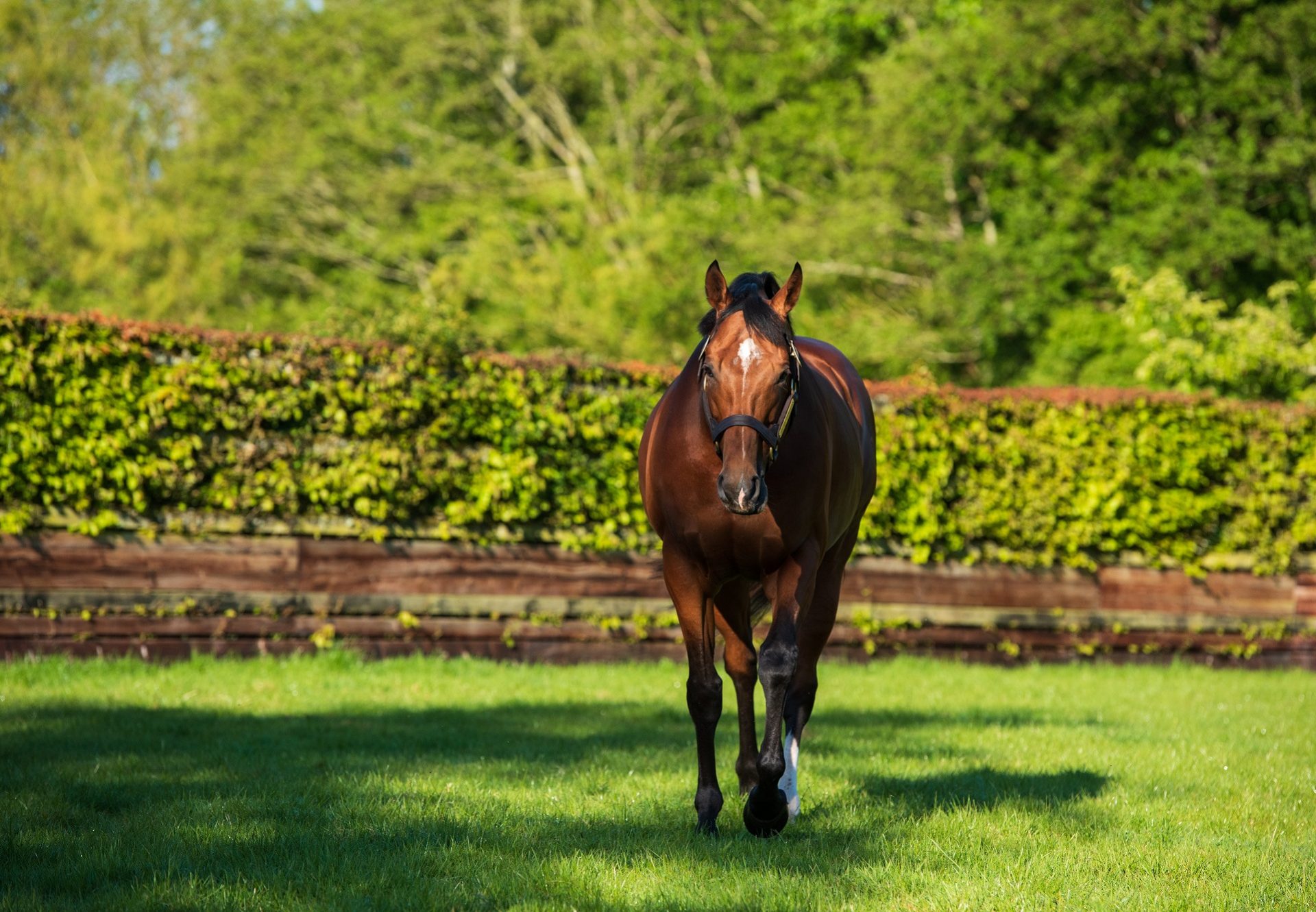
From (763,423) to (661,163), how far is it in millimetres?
30274

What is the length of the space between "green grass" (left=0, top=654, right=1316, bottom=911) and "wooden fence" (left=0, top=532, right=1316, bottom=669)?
1.86 feet

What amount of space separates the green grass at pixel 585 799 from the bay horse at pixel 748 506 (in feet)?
1.35

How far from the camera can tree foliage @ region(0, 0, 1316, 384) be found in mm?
23359

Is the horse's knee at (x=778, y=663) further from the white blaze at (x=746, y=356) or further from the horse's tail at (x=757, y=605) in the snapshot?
the white blaze at (x=746, y=356)

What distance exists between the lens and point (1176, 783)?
6.50 meters

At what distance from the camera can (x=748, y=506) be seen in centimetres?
461

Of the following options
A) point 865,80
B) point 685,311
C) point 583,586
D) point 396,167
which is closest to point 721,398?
point 583,586

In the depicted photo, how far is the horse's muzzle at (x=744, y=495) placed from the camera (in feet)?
15.1

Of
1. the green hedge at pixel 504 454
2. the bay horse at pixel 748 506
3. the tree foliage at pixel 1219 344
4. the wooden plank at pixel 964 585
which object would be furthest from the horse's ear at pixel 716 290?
the tree foliage at pixel 1219 344

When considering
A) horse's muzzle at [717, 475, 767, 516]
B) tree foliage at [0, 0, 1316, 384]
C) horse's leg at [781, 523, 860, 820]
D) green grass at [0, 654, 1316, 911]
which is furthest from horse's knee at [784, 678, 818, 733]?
tree foliage at [0, 0, 1316, 384]

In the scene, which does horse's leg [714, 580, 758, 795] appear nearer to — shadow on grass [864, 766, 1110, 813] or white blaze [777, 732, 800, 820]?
white blaze [777, 732, 800, 820]

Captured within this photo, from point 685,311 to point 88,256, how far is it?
15820mm

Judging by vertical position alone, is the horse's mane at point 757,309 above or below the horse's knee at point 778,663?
above

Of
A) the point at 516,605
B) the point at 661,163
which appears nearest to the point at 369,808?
the point at 516,605
